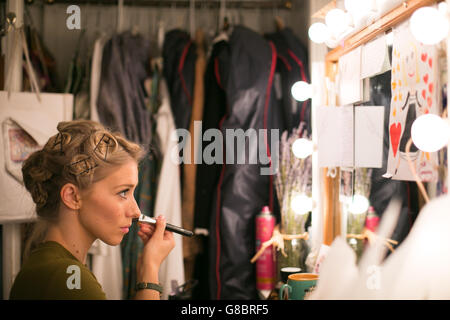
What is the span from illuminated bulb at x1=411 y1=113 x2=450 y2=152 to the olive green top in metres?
0.59

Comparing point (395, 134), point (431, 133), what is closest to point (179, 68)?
point (395, 134)

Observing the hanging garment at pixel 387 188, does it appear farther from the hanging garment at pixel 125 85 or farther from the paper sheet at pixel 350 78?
the hanging garment at pixel 125 85

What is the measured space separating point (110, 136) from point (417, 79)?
0.56 metres

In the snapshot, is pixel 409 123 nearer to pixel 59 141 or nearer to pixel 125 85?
pixel 59 141

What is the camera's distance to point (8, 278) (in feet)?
3.05

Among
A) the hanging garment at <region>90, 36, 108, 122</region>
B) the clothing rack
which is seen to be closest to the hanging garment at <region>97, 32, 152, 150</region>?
the hanging garment at <region>90, 36, 108, 122</region>

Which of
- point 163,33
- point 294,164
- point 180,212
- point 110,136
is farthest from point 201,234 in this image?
point 163,33

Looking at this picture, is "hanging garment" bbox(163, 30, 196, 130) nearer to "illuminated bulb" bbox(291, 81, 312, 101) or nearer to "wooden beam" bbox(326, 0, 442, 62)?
"illuminated bulb" bbox(291, 81, 312, 101)

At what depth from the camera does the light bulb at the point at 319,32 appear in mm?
957

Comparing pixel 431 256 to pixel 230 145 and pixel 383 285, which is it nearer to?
pixel 383 285

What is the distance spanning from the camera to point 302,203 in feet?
3.48

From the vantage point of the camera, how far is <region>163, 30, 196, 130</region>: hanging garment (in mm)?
1260

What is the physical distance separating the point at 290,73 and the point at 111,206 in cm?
61

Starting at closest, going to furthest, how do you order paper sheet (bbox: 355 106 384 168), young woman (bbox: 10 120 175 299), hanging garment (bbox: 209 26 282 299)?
young woman (bbox: 10 120 175 299) < paper sheet (bbox: 355 106 384 168) < hanging garment (bbox: 209 26 282 299)
